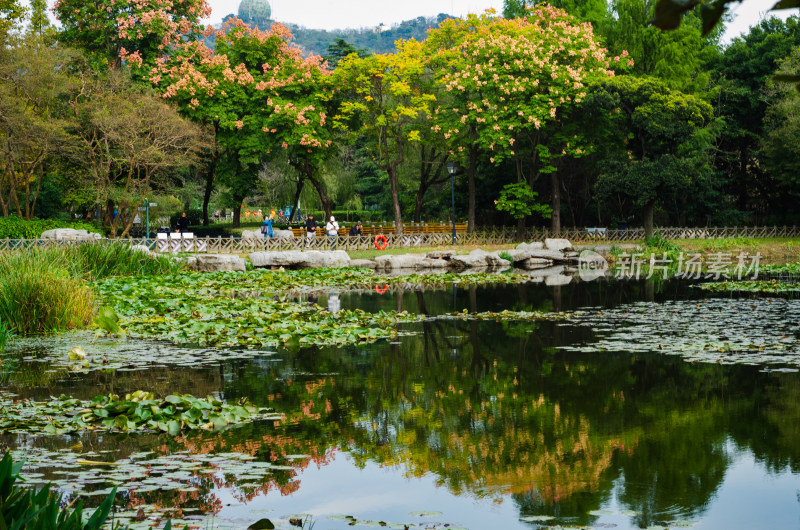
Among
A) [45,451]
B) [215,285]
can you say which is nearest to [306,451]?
[45,451]

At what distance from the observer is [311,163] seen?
39.7 metres

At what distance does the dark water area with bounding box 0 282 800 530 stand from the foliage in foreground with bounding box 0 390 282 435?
0.18 m

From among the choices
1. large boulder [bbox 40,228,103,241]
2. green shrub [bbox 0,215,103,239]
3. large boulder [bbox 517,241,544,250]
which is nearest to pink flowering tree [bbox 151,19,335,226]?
green shrub [bbox 0,215,103,239]

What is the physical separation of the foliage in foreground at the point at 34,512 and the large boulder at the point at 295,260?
24.7 metres

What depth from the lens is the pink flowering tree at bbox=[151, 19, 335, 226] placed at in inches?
1479

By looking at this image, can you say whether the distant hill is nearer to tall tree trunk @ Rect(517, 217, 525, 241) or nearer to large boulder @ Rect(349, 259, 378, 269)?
tall tree trunk @ Rect(517, 217, 525, 241)

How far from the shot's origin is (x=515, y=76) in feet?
121

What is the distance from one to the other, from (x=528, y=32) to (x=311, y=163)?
41.9 feet

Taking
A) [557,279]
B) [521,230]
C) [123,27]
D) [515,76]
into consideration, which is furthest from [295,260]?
[123,27]

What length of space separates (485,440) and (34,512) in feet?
13.0

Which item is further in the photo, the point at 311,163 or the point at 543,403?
the point at 311,163

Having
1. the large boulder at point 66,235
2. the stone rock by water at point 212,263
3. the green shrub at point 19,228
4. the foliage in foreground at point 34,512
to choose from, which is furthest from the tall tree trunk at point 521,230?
the foliage in foreground at point 34,512

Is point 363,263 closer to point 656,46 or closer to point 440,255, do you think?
point 440,255

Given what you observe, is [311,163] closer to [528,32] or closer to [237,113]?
[237,113]
